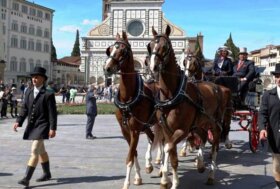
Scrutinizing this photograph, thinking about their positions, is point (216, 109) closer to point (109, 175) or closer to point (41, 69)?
point (109, 175)

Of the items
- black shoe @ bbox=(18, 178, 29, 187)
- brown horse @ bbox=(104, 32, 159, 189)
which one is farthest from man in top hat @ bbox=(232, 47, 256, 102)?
black shoe @ bbox=(18, 178, 29, 187)

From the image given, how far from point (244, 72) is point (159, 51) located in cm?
488

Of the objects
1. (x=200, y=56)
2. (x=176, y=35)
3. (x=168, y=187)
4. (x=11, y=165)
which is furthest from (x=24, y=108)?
(x=176, y=35)

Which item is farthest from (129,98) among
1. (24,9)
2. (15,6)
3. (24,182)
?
(24,9)

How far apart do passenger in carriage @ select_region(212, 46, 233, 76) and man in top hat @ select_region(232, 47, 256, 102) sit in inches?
6.8

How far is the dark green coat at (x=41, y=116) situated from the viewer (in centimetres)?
658

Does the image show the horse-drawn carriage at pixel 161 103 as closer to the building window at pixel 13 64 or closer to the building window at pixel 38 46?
the building window at pixel 13 64

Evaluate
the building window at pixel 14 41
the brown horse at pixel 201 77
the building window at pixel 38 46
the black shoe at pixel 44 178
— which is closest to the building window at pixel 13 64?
the building window at pixel 14 41

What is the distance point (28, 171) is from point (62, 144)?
4.89 m

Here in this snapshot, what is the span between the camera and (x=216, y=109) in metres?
7.92

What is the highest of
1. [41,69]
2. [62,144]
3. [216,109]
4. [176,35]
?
[176,35]

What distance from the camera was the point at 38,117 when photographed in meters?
6.66

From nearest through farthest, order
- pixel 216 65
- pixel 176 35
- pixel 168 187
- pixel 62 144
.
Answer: pixel 168 187, pixel 216 65, pixel 62 144, pixel 176 35

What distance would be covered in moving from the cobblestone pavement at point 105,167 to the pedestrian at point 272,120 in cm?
139
